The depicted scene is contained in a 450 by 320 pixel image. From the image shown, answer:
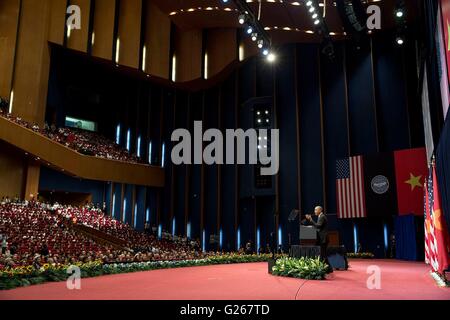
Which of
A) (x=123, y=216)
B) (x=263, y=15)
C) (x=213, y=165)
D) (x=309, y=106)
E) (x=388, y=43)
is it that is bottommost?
(x=123, y=216)

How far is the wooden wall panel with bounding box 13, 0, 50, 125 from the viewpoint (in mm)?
20359

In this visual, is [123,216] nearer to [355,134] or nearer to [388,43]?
[355,134]

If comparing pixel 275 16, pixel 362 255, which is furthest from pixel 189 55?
pixel 362 255

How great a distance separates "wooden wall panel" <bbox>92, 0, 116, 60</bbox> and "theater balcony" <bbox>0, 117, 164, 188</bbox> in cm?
Answer: 577

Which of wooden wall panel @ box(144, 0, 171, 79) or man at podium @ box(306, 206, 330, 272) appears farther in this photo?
wooden wall panel @ box(144, 0, 171, 79)

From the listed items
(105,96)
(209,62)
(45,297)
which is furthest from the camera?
(105,96)

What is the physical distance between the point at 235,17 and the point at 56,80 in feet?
38.8

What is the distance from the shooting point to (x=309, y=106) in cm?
2014

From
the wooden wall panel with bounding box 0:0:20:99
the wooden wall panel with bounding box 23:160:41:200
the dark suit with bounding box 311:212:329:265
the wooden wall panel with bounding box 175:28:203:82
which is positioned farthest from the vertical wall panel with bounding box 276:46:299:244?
the wooden wall panel with bounding box 0:0:20:99

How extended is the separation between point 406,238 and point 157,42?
16.4 m

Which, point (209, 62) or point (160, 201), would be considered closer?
point (209, 62)

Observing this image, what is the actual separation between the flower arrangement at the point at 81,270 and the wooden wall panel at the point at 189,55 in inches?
430

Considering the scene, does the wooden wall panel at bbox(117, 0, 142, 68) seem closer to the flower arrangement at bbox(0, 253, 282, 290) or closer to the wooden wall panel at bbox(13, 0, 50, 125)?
the wooden wall panel at bbox(13, 0, 50, 125)
